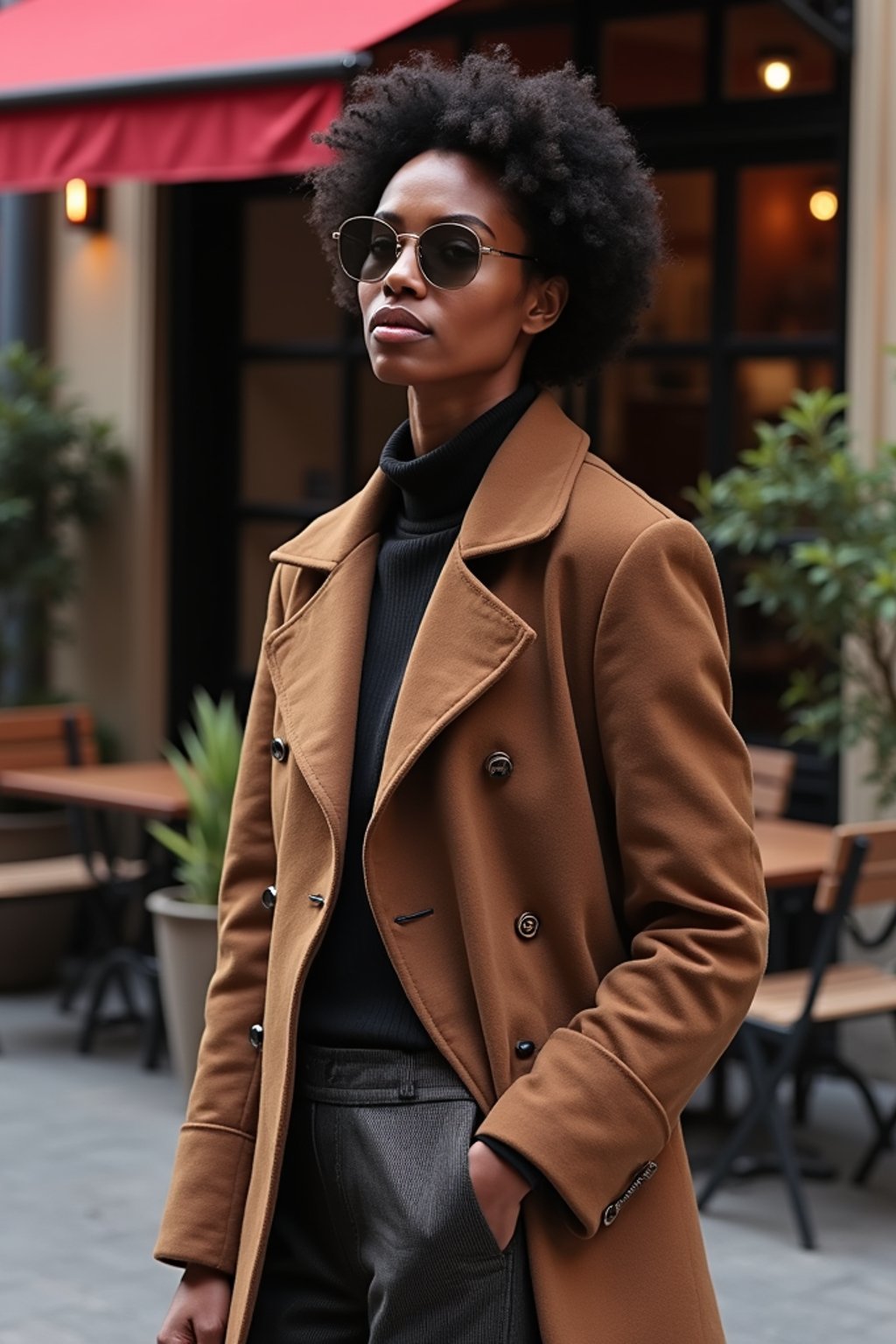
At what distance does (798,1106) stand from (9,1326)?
273 centimetres

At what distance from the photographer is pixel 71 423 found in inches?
333

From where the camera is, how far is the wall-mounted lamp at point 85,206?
8.70 metres

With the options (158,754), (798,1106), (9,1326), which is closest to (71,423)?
(158,754)

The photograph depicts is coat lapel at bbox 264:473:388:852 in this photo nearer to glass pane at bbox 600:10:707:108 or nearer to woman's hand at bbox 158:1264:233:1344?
woman's hand at bbox 158:1264:233:1344

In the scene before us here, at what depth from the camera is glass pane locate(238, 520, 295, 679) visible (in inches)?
349

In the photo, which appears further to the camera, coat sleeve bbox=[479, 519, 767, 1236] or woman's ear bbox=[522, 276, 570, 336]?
woman's ear bbox=[522, 276, 570, 336]

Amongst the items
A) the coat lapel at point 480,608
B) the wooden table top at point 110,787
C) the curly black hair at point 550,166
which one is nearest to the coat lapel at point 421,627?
the coat lapel at point 480,608

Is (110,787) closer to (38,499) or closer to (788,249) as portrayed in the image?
(38,499)

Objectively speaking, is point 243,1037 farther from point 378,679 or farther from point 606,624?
point 606,624

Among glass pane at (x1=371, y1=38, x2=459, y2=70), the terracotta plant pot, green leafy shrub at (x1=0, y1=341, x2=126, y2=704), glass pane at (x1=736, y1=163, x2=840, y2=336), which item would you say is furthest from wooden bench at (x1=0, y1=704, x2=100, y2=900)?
glass pane at (x1=736, y1=163, x2=840, y2=336)

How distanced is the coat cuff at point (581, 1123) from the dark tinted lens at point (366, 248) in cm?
86

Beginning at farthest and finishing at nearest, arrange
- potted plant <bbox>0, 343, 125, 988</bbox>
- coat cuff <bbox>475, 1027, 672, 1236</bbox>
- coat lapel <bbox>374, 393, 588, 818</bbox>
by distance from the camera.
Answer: potted plant <bbox>0, 343, 125, 988</bbox> → coat lapel <bbox>374, 393, 588, 818</bbox> → coat cuff <bbox>475, 1027, 672, 1236</bbox>

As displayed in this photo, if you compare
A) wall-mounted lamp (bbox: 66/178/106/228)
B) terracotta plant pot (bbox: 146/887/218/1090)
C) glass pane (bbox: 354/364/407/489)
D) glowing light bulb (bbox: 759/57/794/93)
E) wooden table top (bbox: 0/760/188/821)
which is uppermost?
glowing light bulb (bbox: 759/57/794/93)

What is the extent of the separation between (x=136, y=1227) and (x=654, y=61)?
14.9ft
